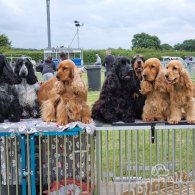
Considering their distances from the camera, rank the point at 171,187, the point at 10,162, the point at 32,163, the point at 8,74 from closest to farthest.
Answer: the point at 8,74, the point at 32,163, the point at 10,162, the point at 171,187

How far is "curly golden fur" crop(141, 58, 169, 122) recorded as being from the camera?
390cm

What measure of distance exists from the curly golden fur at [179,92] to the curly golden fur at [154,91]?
0.08 meters

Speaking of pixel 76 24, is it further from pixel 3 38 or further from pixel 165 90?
pixel 3 38

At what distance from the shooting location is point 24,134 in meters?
3.98

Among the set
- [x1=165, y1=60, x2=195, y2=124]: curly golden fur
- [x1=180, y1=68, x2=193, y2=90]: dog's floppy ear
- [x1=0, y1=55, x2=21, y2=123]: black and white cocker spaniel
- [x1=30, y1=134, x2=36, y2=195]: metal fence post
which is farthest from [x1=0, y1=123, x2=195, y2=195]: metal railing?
[x1=180, y1=68, x2=193, y2=90]: dog's floppy ear

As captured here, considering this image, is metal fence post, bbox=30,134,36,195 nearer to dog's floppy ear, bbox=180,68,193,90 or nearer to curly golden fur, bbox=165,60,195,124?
curly golden fur, bbox=165,60,195,124

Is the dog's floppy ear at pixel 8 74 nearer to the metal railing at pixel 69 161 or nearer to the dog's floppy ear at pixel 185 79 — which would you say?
the metal railing at pixel 69 161

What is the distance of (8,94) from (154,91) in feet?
4.71

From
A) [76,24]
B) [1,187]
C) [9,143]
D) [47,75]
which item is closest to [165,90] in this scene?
[9,143]

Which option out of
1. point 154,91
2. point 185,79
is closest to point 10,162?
point 154,91

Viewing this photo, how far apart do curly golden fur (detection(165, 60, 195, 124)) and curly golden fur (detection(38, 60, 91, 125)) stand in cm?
81

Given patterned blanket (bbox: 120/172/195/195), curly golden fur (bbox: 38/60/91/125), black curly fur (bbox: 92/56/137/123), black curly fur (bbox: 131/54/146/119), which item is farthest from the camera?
patterned blanket (bbox: 120/172/195/195)

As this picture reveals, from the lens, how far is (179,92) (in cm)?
394

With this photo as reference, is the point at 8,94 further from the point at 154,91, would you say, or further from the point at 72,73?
the point at 154,91
